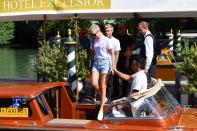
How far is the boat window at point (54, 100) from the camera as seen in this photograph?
6629mm

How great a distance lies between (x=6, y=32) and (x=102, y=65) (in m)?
51.5

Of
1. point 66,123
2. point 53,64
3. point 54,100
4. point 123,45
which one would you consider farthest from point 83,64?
point 66,123

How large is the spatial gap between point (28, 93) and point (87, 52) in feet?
15.7

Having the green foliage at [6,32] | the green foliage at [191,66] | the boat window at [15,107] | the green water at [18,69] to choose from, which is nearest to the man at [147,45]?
the green foliage at [191,66]

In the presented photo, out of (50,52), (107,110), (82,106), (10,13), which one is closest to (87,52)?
(50,52)

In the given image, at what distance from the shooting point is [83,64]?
33.1 ft

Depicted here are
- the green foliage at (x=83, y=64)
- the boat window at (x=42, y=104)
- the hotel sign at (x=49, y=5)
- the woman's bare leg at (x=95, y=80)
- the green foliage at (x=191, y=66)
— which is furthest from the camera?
the green foliage at (x=83, y=64)

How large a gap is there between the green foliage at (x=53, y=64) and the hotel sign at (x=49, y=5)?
133 centimetres

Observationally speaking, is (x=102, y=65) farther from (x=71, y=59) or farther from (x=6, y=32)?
(x=6, y=32)

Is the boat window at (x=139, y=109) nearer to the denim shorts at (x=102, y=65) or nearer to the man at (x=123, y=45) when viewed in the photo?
the denim shorts at (x=102, y=65)

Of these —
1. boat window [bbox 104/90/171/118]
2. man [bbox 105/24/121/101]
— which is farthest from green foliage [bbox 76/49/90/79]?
boat window [bbox 104/90/171/118]

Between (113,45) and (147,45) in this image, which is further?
(113,45)

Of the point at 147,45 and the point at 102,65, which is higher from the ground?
the point at 147,45

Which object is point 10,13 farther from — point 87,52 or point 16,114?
point 16,114
